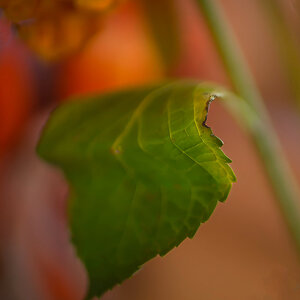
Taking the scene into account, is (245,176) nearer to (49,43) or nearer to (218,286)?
(218,286)

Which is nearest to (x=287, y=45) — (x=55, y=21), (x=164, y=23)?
(x=164, y=23)

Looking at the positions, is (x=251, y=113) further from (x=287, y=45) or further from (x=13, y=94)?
(x=13, y=94)

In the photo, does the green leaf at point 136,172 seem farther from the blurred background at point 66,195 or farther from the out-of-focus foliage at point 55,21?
the blurred background at point 66,195

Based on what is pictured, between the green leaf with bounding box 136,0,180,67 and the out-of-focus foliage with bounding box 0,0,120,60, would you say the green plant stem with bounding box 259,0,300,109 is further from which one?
the out-of-focus foliage with bounding box 0,0,120,60

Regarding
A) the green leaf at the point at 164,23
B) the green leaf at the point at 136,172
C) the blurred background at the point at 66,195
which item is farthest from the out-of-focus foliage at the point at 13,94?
the green leaf at the point at 136,172

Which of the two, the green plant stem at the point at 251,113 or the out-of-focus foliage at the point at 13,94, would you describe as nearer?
the green plant stem at the point at 251,113
